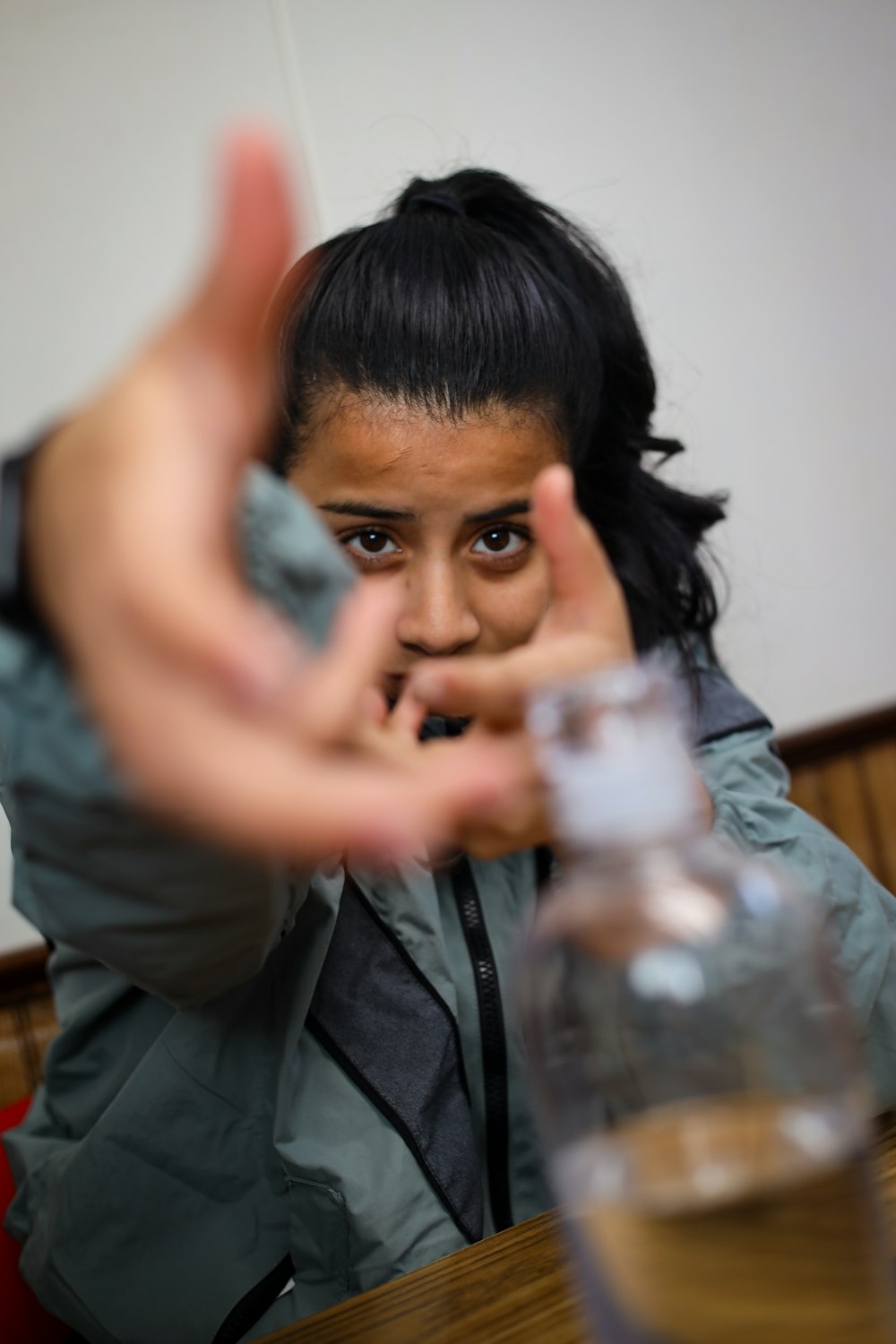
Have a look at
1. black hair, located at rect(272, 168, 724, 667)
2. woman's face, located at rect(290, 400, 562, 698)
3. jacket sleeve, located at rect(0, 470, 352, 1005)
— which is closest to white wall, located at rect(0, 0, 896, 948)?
black hair, located at rect(272, 168, 724, 667)

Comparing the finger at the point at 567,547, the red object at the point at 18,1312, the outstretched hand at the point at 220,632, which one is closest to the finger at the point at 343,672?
the outstretched hand at the point at 220,632

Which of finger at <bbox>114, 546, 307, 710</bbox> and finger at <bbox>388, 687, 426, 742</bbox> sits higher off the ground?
finger at <bbox>114, 546, 307, 710</bbox>

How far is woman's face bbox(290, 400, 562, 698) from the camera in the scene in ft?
2.39

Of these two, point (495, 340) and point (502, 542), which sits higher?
point (495, 340)

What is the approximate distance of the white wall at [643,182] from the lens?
117 cm

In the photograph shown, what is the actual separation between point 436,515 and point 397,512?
25 mm

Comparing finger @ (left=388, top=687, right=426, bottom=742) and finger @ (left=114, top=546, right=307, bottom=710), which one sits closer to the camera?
finger @ (left=114, top=546, right=307, bottom=710)

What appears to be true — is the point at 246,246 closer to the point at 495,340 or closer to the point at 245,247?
the point at 245,247

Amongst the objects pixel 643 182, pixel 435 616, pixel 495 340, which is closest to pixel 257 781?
pixel 435 616

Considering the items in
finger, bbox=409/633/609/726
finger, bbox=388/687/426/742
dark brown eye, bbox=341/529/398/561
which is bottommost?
dark brown eye, bbox=341/529/398/561

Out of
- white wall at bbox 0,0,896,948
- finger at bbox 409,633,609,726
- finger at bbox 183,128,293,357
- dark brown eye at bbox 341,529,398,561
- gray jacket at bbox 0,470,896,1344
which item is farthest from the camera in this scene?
white wall at bbox 0,0,896,948

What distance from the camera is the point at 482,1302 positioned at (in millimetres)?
431

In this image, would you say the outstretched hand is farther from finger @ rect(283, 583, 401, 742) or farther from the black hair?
the black hair

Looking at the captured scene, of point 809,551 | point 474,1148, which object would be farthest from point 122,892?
point 809,551
